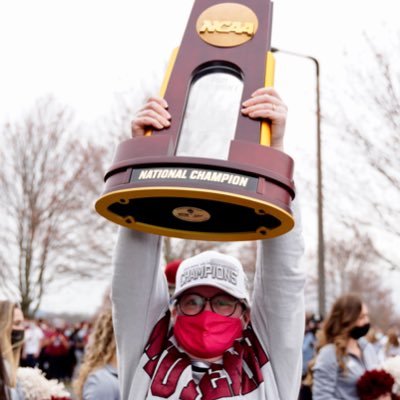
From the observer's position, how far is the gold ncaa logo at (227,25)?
7.43 ft

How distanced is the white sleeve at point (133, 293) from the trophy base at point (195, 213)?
215 millimetres

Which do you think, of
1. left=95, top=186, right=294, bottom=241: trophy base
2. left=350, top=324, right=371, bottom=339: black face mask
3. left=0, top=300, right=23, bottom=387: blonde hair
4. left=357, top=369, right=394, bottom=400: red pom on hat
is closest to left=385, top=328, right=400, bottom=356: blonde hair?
left=350, top=324, right=371, bottom=339: black face mask

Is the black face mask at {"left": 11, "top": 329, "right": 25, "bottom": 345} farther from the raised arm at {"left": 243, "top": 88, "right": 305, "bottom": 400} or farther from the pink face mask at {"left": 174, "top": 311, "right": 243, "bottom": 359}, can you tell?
the raised arm at {"left": 243, "top": 88, "right": 305, "bottom": 400}

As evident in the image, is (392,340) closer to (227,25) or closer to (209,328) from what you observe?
(209,328)

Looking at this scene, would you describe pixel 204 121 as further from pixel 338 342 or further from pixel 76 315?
pixel 76 315

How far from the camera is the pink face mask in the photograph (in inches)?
97.5

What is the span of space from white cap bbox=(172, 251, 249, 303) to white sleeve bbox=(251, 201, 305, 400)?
12 centimetres

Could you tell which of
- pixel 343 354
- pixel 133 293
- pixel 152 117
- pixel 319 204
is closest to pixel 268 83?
pixel 152 117

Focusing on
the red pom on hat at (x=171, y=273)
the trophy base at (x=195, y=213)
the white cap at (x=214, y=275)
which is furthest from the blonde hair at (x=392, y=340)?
the trophy base at (x=195, y=213)

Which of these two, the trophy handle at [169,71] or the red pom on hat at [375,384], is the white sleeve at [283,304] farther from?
the red pom on hat at [375,384]

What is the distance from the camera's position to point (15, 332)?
4992 mm

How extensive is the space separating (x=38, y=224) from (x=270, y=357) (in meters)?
19.3

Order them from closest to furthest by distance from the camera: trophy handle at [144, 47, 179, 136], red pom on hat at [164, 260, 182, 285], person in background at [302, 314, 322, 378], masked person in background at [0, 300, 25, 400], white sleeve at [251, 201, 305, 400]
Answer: trophy handle at [144, 47, 179, 136], white sleeve at [251, 201, 305, 400], masked person in background at [0, 300, 25, 400], red pom on hat at [164, 260, 182, 285], person in background at [302, 314, 322, 378]

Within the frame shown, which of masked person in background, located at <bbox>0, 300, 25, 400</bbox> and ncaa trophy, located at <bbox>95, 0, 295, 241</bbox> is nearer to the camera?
ncaa trophy, located at <bbox>95, 0, 295, 241</bbox>
